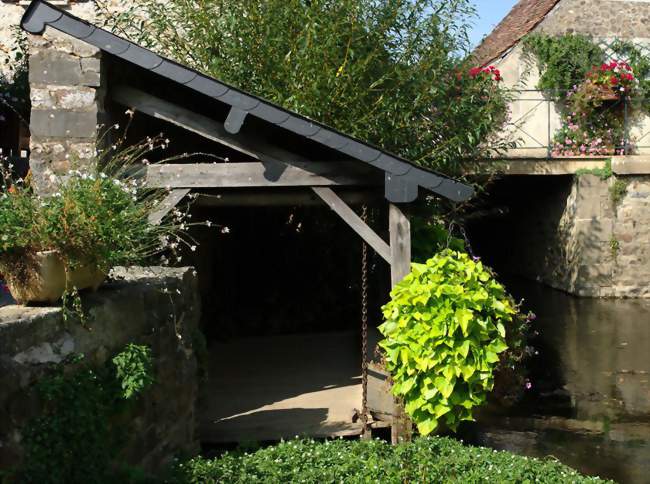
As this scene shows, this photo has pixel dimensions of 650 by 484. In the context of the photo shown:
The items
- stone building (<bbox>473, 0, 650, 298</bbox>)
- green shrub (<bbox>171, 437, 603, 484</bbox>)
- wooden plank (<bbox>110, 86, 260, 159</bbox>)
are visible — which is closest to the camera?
green shrub (<bbox>171, 437, 603, 484</bbox>)

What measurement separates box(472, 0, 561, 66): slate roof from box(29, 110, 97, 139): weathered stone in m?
10.2

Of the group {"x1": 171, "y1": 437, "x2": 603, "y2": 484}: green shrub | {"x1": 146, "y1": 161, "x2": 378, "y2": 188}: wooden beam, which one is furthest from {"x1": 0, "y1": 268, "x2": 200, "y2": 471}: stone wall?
{"x1": 146, "y1": 161, "x2": 378, "y2": 188}: wooden beam

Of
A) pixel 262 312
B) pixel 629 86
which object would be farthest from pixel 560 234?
pixel 262 312

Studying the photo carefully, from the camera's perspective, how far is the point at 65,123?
5.79 meters

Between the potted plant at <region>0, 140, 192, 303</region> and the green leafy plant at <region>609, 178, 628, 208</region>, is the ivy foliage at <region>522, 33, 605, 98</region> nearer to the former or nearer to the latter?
the green leafy plant at <region>609, 178, 628, 208</region>

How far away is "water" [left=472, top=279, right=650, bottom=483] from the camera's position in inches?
250

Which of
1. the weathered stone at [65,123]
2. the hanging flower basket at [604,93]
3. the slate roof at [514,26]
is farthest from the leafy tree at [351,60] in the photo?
the hanging flower basket at [604,93]

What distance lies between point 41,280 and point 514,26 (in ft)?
49.2

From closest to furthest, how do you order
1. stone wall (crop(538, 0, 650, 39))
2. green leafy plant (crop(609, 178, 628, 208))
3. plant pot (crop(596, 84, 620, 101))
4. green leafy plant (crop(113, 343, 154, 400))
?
green leafy plant (crop(113, 343, 154, 400)) < green leafy plant (crop(609, 178, 628, 208)) < plant pot (crop(596, 84, 620, 101)) < stone wall (crop(538, 0, 650, 39))

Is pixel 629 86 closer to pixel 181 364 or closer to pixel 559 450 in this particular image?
pixel 559 450

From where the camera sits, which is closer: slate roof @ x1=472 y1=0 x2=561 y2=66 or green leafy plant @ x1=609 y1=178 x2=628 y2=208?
green leafy plant @ x1=609 y1=178 x2=628 y2=208

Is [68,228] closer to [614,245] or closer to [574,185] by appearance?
[614,245]

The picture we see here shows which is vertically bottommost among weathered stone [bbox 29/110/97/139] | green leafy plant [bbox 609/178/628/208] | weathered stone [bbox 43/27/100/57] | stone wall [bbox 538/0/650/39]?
weathered stone [bbox 29/110/97/139]

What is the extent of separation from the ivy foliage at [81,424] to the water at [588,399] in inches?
137
